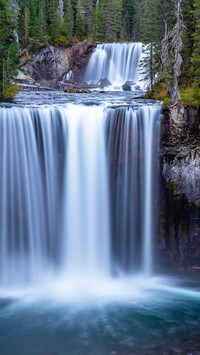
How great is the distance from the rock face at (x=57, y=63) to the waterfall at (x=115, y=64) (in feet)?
3.87

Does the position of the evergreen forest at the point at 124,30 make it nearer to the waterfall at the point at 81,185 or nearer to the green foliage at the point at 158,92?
the green foliage at the point at 158,92

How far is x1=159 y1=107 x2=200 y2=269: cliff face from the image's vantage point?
15.7 m

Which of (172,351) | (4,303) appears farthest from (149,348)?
(4,303)

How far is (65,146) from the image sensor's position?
15922 mm

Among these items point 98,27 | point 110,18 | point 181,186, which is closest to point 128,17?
point 110,18

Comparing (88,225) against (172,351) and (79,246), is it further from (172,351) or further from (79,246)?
(172,351)

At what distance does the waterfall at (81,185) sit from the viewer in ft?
50.5

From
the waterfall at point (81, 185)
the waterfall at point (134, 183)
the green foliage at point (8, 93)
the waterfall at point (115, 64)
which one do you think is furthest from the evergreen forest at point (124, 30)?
the waterfall at point (81, 185)

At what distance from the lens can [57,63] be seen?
144ft

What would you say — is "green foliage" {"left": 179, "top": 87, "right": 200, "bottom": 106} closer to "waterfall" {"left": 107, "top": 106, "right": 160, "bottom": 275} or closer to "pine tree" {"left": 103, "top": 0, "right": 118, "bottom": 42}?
"waterfall" {"left": 107, "top": 106, "right": 160, "bottom": 275}

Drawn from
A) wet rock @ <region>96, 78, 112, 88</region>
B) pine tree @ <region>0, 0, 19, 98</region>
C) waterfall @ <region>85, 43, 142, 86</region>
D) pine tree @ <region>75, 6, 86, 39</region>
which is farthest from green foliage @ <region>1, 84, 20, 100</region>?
pine tree @ <region>75, 6, 86, 39</region>

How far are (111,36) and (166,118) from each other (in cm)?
4258

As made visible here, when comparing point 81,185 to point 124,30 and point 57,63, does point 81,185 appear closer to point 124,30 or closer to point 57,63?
point 57,63

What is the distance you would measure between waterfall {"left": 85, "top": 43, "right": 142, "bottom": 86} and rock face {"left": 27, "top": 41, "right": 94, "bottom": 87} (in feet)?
3.87
